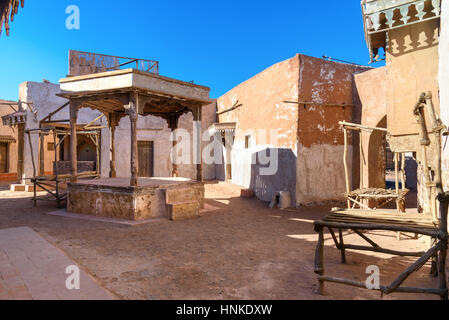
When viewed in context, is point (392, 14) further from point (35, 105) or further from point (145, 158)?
point (35, 105)

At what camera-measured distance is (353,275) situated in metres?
3.63

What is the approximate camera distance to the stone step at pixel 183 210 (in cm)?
698

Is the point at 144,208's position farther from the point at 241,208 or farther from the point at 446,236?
the point at 446,236

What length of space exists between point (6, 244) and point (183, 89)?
17.7ft

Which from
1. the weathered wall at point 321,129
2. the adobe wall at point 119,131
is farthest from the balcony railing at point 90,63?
the weathered wall at point 321,129

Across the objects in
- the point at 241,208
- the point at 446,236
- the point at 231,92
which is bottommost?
the point at 241,208

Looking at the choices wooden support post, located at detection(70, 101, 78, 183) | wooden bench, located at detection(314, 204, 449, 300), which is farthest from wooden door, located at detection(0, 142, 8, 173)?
wooden bench, located at detection(314, 204, 449, 300)

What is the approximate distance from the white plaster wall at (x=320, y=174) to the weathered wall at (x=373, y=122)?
0.77m

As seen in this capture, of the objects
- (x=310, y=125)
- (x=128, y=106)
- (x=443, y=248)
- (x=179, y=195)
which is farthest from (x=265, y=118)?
(x=443, y=248)

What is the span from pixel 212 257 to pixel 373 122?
289 inches

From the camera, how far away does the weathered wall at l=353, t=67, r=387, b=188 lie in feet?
28.2

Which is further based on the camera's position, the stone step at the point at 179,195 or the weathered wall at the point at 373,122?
the weathered wall at the point at 373,122
